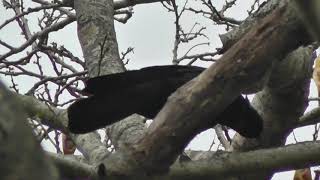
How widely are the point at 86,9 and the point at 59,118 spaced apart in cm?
121

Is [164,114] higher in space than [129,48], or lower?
higher

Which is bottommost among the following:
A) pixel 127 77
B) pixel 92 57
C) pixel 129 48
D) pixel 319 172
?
pixel 319 172

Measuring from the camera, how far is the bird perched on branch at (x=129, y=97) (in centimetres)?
191

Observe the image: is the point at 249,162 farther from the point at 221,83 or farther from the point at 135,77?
the point at 135,77

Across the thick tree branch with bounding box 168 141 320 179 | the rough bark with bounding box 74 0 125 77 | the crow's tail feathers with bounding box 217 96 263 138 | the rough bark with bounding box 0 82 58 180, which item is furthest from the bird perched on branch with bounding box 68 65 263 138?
the rough bark with bounding box 0 82 58 180

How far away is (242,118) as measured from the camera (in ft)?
7.03

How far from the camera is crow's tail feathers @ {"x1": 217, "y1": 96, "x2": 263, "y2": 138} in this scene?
2.08 meters

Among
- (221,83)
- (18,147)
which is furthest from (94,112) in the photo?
(18,147)

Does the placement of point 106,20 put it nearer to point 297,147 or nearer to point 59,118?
point 59,118

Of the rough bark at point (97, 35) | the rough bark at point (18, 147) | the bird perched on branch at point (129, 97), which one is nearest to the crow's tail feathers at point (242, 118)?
the bird perched on branch at point (129, 97)

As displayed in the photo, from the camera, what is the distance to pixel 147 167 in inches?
66.7

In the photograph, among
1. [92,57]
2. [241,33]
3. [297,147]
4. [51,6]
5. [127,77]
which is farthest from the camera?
[51,6]

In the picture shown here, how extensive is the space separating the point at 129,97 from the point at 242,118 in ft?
1.53

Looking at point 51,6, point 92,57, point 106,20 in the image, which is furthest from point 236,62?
point 51,6
